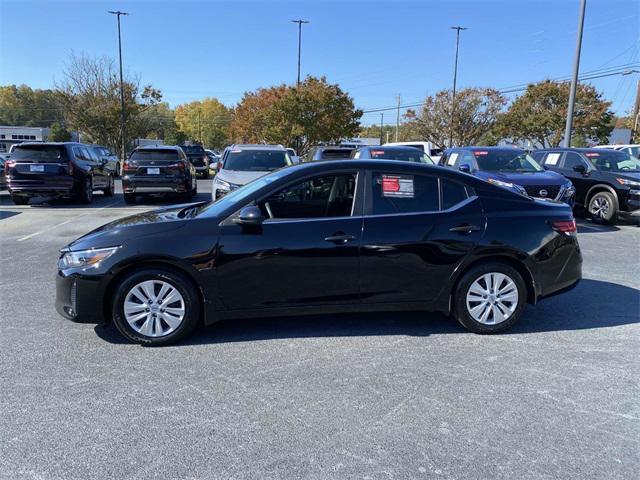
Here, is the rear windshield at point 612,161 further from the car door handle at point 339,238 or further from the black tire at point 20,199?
the black tire at point 20,199

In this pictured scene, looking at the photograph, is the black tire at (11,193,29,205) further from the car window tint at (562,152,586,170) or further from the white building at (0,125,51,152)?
the white building at (0,125,51,152)

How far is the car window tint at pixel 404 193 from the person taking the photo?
4461mm

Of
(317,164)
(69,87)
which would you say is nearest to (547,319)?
(317,164)

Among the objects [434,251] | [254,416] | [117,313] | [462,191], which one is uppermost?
[462,191]

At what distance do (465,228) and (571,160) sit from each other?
9729 mm

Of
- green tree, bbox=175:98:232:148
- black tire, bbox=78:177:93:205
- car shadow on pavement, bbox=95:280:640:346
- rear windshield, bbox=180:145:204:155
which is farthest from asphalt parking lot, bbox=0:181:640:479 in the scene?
green tree, bbox=175:98:232:148

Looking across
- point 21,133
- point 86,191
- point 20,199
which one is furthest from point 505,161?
point 21,133

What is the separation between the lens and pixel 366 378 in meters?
3.70

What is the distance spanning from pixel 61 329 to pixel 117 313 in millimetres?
865

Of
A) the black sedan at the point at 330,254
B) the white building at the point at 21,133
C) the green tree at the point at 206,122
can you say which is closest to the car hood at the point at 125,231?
the black sedan at the point at 330,254

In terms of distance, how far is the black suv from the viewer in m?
11.1

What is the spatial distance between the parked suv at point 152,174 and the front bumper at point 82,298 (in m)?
10.1

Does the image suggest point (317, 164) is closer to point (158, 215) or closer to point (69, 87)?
point (158, 215)

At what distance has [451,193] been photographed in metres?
4.57
